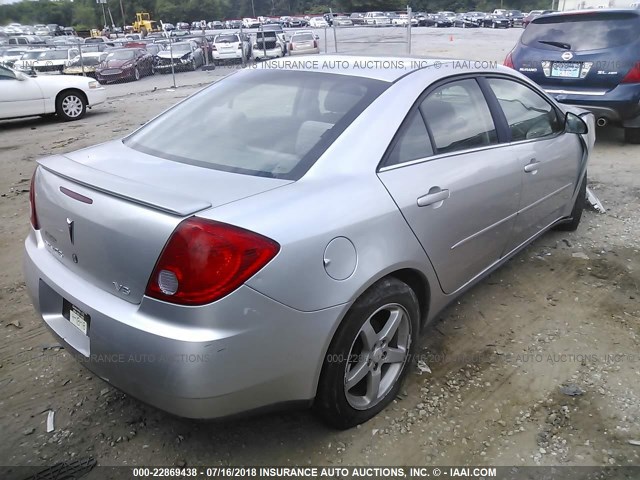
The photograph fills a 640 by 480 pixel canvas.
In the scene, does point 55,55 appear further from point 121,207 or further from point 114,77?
point 121,207

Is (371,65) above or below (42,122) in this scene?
above

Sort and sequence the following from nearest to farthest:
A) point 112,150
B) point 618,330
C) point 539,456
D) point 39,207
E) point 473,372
→ point 539,456
point 39,207
point 112,150
point 473,372
point 618,330

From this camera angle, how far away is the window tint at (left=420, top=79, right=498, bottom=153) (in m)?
2.77

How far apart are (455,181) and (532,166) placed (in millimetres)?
957

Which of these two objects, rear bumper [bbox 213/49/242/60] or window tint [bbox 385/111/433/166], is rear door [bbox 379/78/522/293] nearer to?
window tint [bbox 385/111/433/166]

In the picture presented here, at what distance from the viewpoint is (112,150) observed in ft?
8.82

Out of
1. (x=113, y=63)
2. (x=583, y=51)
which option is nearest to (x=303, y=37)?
(x=113, y=63)

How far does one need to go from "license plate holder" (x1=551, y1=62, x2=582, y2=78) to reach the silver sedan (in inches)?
171

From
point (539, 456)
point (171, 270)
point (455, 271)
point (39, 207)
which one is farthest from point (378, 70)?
point (539, 456)

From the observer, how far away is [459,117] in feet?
9.74

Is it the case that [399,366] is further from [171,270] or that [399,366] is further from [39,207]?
[39,207]

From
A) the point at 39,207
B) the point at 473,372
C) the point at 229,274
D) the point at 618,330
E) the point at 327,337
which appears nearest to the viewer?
the point at 229,274

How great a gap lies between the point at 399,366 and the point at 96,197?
159cm

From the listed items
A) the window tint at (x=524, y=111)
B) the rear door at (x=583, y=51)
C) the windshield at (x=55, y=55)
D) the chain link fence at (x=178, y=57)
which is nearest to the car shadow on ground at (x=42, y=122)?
the chain link fence at (x=178, y=57)
